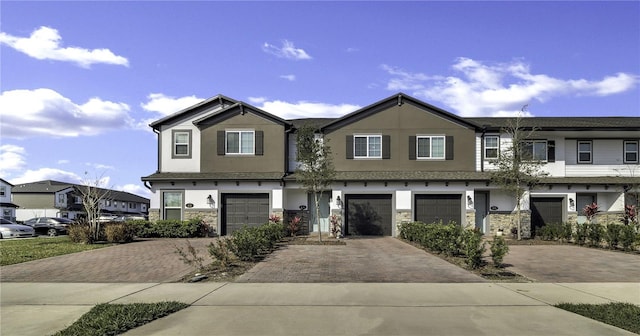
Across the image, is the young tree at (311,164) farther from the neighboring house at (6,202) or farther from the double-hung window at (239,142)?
the neighboring house at (6,202)

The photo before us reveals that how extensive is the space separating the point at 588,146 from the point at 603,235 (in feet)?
31.1

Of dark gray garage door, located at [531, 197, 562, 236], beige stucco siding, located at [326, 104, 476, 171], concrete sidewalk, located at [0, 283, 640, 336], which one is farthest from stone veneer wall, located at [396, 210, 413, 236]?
concrete sidewalk, located at [0, 283, 640, 336]

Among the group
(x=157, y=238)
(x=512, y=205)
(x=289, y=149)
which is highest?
(x=289, y=149)

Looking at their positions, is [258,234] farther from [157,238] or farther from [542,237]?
[542,237]

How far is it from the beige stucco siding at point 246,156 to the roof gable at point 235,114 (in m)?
0.17

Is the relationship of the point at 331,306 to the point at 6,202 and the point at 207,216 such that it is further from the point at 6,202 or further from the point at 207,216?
the point at 6,202

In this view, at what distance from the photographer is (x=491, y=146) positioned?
25.5 meters

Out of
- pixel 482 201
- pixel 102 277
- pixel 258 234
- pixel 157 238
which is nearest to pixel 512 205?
pixel 482 201

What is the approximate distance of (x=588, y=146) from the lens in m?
26.4

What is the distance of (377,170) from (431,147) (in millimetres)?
3212

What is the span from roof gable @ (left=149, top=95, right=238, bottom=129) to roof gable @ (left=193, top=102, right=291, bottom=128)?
69 centimetres

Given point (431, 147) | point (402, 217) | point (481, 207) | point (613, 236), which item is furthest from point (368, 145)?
point (613, 236)

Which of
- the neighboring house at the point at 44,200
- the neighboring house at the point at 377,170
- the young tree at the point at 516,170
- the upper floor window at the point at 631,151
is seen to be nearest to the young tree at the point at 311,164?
the neighboring house at the point at 377,170

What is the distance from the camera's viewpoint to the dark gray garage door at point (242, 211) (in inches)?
985
